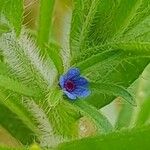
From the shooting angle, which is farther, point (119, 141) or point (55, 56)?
point (55, 56)

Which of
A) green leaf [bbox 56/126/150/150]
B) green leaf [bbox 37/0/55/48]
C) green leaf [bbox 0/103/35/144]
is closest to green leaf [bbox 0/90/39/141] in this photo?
green leaf [bbox 0/103/35/144]

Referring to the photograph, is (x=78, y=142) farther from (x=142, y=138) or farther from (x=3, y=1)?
(x=3, y=1)

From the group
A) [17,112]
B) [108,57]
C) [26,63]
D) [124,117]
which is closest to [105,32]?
[108,57]

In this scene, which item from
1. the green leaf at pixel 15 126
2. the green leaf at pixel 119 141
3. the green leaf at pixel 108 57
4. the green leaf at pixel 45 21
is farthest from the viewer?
the green leaf at pixel 15 126

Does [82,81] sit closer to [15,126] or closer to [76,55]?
[76,55]

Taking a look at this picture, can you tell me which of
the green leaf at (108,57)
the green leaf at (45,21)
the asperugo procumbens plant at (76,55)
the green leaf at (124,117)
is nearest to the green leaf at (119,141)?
the asperugo procumbens plant at (76,55)

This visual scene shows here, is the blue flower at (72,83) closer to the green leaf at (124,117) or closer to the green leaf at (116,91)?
the green leaf at (116,91)

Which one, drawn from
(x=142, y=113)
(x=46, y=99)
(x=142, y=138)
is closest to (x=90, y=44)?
(x=46, y=99)
